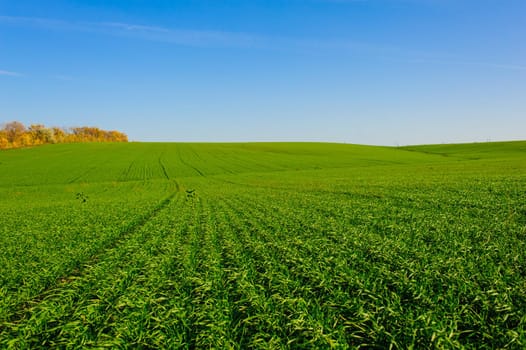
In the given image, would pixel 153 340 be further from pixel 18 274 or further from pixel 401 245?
pixel 401 245

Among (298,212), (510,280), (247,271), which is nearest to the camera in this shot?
(510,280)

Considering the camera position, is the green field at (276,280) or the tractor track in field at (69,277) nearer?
the green field at (276,280)

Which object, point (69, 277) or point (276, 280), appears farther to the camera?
point (69, 277)

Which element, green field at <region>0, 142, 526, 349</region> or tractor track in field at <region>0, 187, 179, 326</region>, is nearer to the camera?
green field at <region>0, 142, 526, 349</region>

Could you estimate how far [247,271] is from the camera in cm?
948

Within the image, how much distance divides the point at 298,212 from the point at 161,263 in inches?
467

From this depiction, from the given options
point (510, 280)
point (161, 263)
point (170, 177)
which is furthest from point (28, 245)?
point (170, 177)

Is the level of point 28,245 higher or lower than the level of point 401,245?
lower

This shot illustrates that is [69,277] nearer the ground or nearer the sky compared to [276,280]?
nearer the ground

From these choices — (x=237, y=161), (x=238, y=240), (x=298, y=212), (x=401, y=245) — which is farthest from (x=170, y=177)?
(x=401, y=245)

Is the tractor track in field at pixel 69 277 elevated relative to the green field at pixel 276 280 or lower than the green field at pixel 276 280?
lower

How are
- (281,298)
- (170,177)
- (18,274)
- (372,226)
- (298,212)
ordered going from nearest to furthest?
(281,298) < (18,274) < (372,226) < (298,212) < (170,177)

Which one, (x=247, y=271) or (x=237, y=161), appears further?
(x=237, y=161)

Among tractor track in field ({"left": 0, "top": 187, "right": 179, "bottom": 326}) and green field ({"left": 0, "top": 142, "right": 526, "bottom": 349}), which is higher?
green field ({"left": 0, "top": 142, "right": 526, "bottom": 349})
